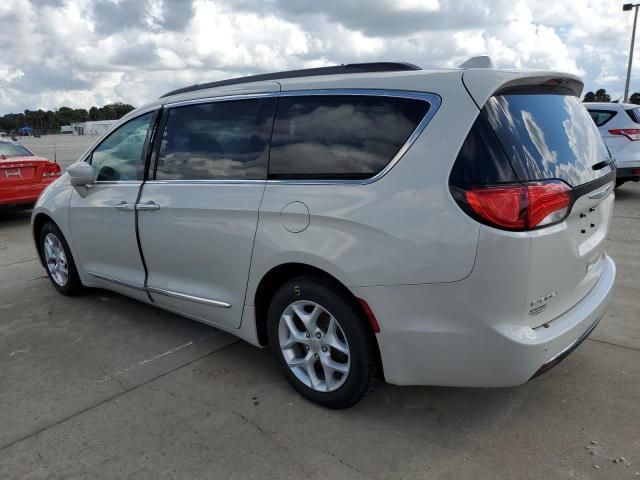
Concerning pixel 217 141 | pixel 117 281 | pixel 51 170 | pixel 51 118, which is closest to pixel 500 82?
pixel 217 141

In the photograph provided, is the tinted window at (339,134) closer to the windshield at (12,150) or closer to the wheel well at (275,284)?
the wheel well at (275,284)

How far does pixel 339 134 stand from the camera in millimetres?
2713

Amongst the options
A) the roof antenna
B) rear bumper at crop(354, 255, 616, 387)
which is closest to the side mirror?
rear bumper at crop(354, 255, 616, 387)

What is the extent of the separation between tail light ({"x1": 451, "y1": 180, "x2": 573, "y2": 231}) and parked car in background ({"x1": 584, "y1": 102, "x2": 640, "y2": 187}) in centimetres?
805

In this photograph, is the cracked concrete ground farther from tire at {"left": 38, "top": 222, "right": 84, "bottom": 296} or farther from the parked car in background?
the parked car in background

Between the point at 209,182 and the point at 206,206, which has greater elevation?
the point at 209,182

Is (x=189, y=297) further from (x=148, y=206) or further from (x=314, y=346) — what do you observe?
(x=314, y=346)

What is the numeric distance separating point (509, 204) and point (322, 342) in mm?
1221

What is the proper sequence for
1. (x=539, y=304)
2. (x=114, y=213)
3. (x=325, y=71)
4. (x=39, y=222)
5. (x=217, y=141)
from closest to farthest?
(x=539, y=304), (x=325, y=71), (x=217, y=141), (x=114, y=213), (x=39, y=222)

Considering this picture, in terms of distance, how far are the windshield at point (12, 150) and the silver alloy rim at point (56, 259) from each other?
4812mm

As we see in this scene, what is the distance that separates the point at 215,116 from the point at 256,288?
1180 millimetres

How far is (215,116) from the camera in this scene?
11.1 feet

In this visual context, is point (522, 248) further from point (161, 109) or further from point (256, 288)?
point (161, 109)

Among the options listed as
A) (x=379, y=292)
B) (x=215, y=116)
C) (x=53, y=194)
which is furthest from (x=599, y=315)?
(x=53, y=194)
